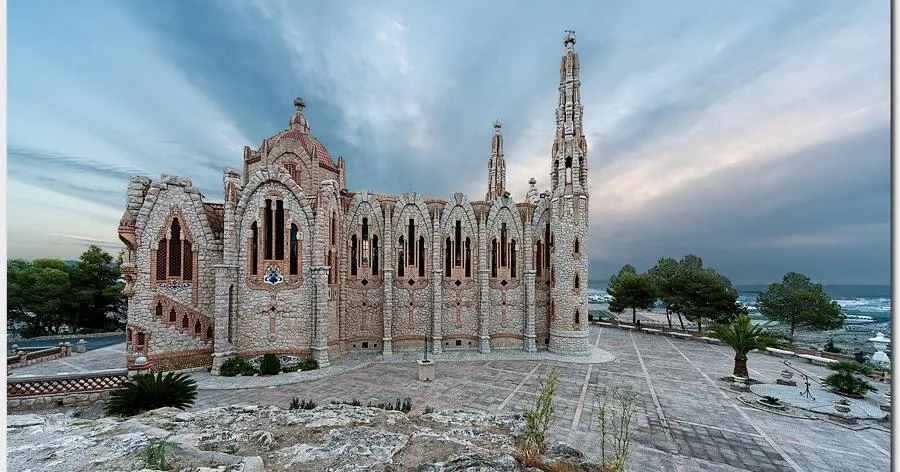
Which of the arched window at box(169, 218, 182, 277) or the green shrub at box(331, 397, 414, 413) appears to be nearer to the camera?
the green shrub at box(331, 397, 414, 413)

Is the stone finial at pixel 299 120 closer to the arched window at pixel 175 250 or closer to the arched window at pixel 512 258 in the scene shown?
the arched window at pixel 175 250

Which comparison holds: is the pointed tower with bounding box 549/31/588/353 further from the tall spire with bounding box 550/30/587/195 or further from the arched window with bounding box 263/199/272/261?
the arched window with bounding box 263/199/272/261

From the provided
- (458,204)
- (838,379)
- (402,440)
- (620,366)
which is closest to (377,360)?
(458,204)

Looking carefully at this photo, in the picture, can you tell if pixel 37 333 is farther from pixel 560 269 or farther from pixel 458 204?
pixel 560 269

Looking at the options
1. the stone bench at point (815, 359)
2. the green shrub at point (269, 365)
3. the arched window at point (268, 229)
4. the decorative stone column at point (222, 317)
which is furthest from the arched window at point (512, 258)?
the stone bench at point (815, 359)

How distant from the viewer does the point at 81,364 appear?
1966cm

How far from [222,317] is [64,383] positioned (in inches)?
231

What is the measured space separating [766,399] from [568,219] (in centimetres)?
1378

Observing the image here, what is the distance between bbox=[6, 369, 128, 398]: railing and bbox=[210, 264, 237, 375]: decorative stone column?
390cm

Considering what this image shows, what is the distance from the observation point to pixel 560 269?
80.2 ft

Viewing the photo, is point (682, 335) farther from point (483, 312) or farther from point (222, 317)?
point (222, 317)

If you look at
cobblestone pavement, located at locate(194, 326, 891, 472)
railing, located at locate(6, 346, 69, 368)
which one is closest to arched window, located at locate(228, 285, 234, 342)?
cobblestone pavement, located at locate(194, 326, 891, 472)

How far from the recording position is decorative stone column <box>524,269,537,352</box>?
2422 centimetres

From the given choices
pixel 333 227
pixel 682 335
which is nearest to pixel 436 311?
pixel 333 227
